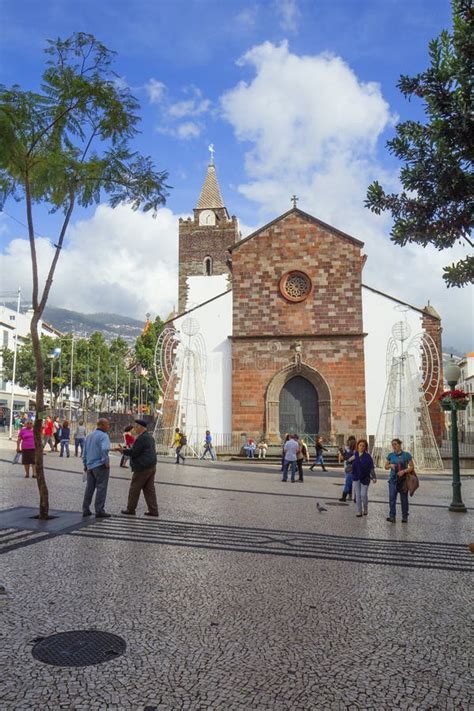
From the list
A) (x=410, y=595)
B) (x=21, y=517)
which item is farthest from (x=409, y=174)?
(x=21, y=517)

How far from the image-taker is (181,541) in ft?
27.5

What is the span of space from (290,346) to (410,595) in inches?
966

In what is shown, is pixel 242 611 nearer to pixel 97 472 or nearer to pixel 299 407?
pixel 97 472

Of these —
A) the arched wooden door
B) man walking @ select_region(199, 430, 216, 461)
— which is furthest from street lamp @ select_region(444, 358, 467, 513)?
the arched wooden door

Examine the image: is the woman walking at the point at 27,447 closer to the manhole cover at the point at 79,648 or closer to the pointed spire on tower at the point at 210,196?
the manhole cover at the point at 79,648

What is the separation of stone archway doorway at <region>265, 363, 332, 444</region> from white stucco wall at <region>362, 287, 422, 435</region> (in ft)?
6.90

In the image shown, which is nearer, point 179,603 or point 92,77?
point 179,603

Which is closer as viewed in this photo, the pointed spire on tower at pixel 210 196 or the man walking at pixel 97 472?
the man walking at pixel 97 472

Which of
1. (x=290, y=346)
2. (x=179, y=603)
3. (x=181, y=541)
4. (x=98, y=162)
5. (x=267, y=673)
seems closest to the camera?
(x=267, y=673)

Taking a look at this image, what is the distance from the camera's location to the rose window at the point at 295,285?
30.8 meters

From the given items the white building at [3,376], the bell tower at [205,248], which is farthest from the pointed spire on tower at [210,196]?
the white building at [3,376]

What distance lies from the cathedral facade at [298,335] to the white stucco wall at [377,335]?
0.05 metres

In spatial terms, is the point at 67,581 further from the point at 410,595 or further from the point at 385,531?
the point at 385,531

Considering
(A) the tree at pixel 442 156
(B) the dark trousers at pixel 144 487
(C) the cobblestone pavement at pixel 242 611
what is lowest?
(C) the cobblestone pavement at pixel 242 611
